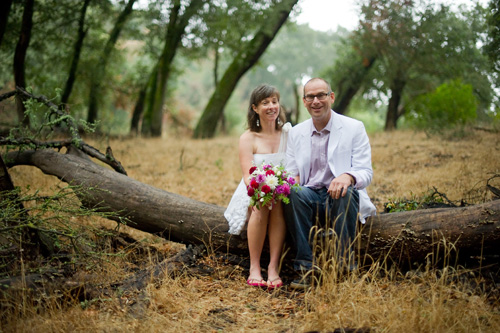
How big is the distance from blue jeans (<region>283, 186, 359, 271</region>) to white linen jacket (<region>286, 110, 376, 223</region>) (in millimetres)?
139

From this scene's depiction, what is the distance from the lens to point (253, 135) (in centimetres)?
427

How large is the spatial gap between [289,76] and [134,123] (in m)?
37.7

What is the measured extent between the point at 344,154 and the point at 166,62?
12.0m

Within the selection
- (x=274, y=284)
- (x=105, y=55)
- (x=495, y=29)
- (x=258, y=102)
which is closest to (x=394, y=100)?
(x=495, y=29)

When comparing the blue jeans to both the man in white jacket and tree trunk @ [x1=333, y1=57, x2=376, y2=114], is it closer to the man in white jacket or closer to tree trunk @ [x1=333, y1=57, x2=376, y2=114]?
the man in white jacket

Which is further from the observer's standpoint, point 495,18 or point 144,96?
point 144,96

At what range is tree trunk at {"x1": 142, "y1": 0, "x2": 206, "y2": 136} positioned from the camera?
13.9 metres

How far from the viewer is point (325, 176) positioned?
3.80 metres

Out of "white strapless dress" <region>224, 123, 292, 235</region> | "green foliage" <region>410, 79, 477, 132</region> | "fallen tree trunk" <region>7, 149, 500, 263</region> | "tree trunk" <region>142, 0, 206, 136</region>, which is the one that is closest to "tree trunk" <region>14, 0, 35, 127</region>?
"fallen tree trunk" <region>7, 149, 500, 263</region>

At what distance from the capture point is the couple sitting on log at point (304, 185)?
3441mm

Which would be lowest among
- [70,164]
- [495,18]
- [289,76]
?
[70,164]

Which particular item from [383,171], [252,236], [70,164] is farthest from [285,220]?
[383,171]

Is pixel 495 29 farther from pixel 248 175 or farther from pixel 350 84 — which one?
pixel 350 84

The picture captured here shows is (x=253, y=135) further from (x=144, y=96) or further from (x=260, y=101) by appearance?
(x=144, y=96)
